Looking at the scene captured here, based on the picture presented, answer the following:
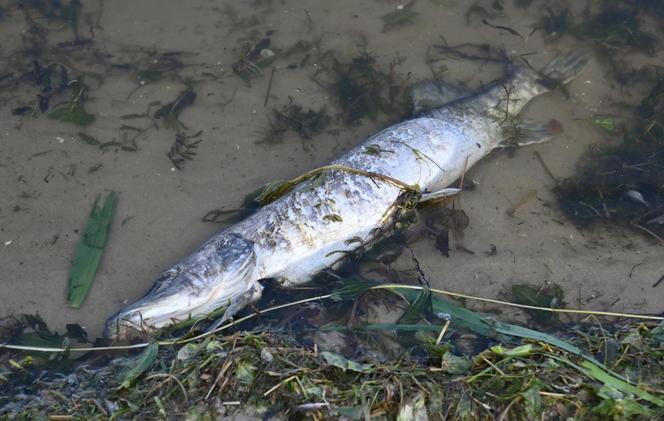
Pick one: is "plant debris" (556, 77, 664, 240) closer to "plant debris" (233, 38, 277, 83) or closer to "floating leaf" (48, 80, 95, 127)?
"plant debris" (233, 38, 277, 83)

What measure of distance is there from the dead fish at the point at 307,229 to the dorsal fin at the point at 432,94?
428 mm

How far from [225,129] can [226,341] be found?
256cm

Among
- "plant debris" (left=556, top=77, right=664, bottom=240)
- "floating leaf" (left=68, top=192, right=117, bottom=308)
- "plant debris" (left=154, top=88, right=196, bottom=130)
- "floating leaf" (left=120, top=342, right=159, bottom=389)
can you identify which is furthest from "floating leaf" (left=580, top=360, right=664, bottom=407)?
"plant debris" (left=154, top=88, right=196, bottom=130)

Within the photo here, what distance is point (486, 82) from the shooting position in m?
6.02

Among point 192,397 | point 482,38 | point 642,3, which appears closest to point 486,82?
point 482,38

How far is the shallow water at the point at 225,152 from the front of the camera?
470 cm

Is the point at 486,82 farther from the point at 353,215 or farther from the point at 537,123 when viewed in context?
the point at 353,215

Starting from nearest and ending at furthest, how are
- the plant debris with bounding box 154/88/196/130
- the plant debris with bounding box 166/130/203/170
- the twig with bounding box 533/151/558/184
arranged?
the twig with bounding box 533/151/558/184, the plant debris with bounding box 166/130/203/170, the plant debris with bounding box 154/88/196/130

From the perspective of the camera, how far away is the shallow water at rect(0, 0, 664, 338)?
15.4 ft

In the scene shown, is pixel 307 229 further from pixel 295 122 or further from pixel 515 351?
pixel 515 351

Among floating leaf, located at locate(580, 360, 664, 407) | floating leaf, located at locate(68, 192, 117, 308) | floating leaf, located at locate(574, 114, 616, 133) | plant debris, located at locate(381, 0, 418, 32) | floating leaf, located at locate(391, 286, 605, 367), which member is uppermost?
plant debris, located at locate(381, 0, 418, 32)

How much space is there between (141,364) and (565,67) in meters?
4.86

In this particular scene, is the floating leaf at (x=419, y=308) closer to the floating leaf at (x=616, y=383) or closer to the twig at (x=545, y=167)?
the floating leaf at (x=616, y=383)

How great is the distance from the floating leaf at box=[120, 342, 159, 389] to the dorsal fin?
320 cm
